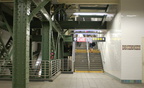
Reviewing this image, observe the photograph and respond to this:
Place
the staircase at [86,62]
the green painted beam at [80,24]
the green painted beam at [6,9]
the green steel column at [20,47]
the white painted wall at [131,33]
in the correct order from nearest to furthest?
1. the green steel column at [20,47]
2. the white painted wall at [131,33]
3. the green painted beam at [6,9]
4. the green painted beam at [80,24]
5. the staircase at [86,62]

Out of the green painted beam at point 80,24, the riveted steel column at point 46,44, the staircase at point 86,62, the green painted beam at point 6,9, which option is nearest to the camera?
the riveted steel column at point 46,44

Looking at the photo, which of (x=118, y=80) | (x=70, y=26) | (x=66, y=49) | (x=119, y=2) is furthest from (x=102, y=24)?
(x=66, y=49)

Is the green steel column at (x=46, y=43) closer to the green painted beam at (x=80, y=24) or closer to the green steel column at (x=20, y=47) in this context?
the green painted beam at (x=80, y=24)

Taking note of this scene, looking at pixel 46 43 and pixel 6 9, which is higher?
pixel 6 9

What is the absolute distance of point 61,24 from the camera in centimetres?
1211

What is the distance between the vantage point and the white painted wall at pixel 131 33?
7973mm

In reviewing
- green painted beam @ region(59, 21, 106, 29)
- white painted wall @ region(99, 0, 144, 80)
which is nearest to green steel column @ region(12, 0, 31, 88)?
white painted wall @ region(99, 0, 144, 80)

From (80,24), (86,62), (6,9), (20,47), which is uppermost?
(6,9)

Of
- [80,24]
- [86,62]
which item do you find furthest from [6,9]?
[86,62]

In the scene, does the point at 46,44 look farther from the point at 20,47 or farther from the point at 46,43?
the point at 20,47

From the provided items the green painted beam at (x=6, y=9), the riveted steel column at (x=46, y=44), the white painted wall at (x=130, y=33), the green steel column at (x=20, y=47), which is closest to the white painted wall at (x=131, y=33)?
the white painted wall at (x=130, y=33)

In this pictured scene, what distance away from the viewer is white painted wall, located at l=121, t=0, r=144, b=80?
7973 millimetres

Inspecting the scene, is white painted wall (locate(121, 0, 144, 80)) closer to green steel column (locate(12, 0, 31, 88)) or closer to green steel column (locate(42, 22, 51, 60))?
green steel column (locate(42, 22, 51, 60))

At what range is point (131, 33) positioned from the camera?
318 inches
